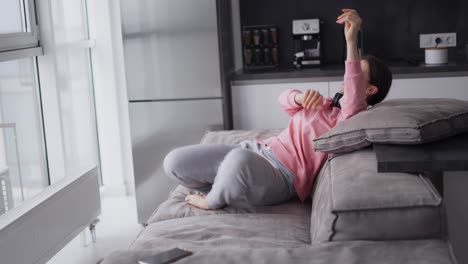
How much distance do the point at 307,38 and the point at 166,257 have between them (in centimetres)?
267

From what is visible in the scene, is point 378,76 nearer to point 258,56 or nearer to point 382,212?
point 382,212

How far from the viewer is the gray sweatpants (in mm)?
2510

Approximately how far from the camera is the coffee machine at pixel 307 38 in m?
4.25

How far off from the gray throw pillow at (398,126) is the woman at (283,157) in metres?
0.22

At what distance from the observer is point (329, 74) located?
153 inches

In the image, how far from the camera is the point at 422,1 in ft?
14.1

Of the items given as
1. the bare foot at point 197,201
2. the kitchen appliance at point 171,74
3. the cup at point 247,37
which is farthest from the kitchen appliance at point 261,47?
the bare foot at point 197,201

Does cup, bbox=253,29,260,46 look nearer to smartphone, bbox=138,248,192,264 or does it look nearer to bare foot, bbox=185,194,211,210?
bare foot, bbox=185,194,211,210

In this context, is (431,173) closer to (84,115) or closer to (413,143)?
(413,143)

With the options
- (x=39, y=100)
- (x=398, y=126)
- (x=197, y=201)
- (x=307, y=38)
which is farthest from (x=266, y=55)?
(x=398, y=126)

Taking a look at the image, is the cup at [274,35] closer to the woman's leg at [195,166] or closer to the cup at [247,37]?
the cup at [247,37]

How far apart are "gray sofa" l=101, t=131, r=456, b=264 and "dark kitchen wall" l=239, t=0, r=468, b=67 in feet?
7.22

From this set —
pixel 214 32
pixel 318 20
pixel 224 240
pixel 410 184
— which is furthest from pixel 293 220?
pixel 318 20

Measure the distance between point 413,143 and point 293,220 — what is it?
49cm
